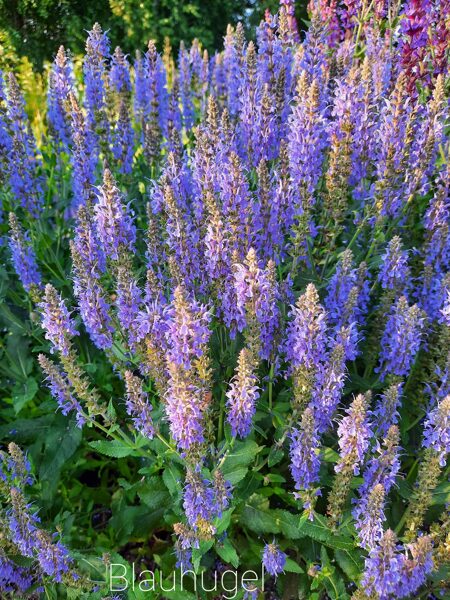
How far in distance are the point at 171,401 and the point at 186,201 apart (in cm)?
136

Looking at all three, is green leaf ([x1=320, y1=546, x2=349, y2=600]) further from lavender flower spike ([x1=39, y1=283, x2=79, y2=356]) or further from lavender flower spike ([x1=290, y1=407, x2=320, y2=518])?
lavender flower spike ([x1=39, y1=283, x2=79, y2=356])

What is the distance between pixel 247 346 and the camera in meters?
2.66

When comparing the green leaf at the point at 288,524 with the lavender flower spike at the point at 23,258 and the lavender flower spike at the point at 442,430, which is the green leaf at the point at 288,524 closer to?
the lavender flower spike at the point at 442,430

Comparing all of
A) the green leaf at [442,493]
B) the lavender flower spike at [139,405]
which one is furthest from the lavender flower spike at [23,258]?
the green leaf at [442,493]

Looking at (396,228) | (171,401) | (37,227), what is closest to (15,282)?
(37,227)

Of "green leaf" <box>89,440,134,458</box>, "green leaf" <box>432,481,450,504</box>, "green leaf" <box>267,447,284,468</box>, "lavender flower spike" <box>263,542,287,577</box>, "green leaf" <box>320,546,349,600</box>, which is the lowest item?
"green leaf" <box>320,546,349,600</box>

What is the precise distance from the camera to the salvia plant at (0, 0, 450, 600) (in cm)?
244

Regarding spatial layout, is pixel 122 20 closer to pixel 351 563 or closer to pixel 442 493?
pixel 442 493

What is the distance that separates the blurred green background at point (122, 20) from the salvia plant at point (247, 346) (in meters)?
9.42

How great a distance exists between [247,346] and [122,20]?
13.2 m

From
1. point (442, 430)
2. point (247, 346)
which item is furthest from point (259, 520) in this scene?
point (442, 430)

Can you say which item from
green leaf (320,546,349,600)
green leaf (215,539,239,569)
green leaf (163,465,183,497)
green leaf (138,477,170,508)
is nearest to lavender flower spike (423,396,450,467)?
green leaf (320,546,349,600)

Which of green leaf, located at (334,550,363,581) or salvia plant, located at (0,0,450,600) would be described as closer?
salvia plant, located at (0,0,450,600)

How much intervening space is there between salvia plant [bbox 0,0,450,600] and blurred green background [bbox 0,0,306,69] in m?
9.42
